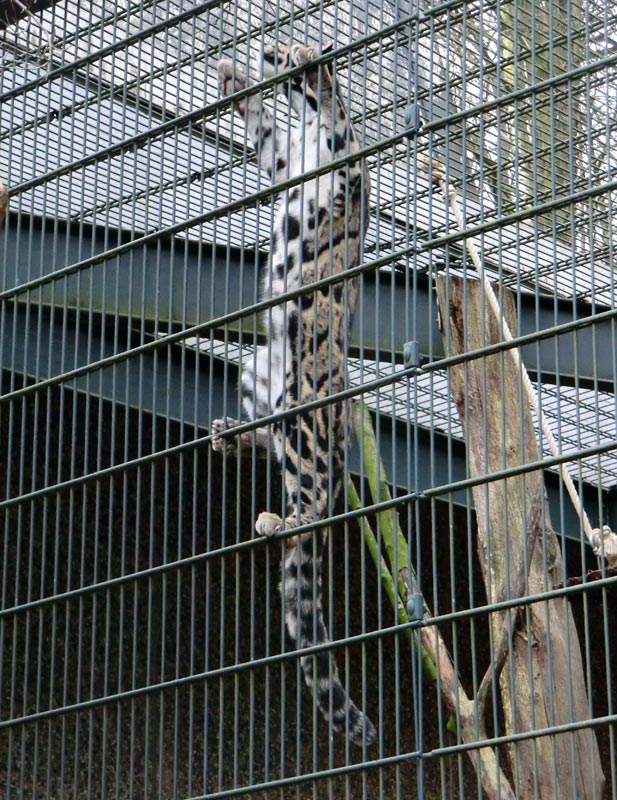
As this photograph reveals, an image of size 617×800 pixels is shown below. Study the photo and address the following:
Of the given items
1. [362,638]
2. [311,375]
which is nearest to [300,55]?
[311,375]

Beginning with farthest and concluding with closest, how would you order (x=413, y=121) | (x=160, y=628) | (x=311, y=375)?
(x=160, y=628) < (x=311, y=375) < (x=413, y=121)

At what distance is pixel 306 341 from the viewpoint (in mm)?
5625

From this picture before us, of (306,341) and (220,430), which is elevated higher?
(306,341)

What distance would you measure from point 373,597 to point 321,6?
3951 mm

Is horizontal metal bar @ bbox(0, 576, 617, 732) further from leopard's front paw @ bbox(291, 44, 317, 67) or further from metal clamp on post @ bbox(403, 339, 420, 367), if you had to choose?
leopard's front paw @ bbox(291, 44, 317, 67)

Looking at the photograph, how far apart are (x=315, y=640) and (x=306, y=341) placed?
4.37 feet

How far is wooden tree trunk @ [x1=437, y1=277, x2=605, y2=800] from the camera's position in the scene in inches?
184

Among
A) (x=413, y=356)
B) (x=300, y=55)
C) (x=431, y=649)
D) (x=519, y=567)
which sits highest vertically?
(x=300, y=55)

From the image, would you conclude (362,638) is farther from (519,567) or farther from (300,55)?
(300,55)

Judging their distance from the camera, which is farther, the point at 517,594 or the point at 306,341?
the point at 306,341

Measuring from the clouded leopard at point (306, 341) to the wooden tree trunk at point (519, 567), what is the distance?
449mm

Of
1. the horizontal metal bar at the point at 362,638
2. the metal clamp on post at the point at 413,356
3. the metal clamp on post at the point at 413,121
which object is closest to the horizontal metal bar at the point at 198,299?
the metal clamp on post at the point at 413,121

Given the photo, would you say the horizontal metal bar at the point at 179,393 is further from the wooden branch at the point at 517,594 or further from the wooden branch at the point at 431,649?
the wooden branch at the point at 517,594

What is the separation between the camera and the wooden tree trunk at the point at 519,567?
467 cm
